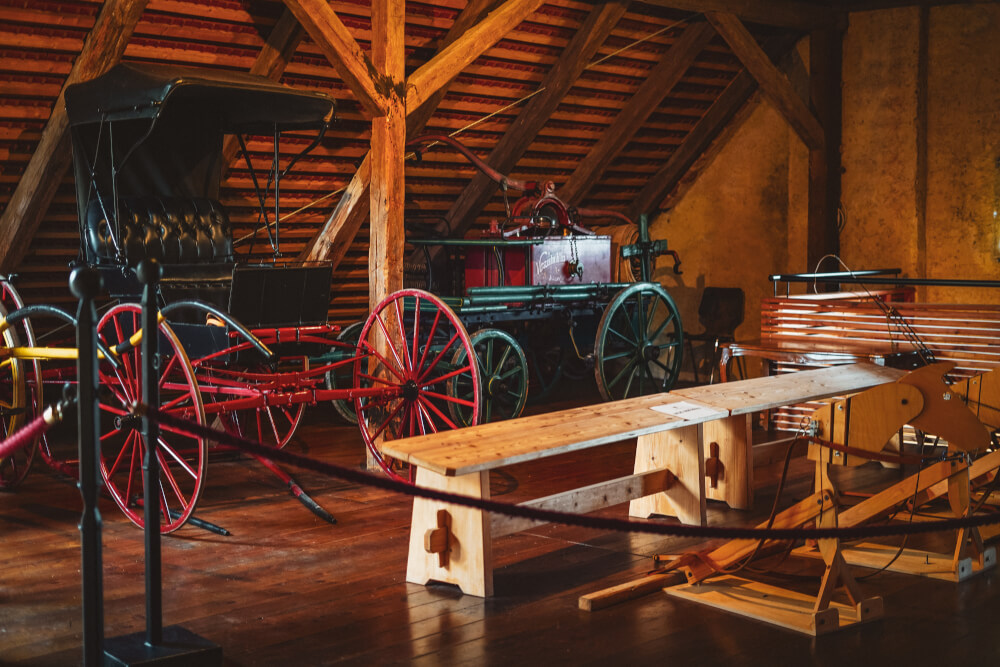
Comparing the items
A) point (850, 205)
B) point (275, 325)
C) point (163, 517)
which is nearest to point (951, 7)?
point (850, 205)

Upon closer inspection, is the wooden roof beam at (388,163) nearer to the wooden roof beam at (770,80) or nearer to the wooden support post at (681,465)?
the wooden support post at (681,465)

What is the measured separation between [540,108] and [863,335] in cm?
290

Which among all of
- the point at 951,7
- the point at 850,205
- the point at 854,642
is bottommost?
the point at 854,642

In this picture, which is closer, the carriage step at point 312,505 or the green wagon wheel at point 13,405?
the carriage step at point 312,505

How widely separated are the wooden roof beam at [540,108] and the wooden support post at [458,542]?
14.9 feet

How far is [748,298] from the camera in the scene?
9289 mm

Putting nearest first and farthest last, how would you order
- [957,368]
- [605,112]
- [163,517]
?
[163,517] → [957,368] → [605,112]

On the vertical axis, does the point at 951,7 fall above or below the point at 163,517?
above

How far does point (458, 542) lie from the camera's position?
3711 mm

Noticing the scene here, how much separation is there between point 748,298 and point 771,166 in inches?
44.2

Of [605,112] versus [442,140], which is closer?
[442,140]

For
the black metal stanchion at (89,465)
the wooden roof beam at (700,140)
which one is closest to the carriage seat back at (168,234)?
the black metal stanchion at (89,465)

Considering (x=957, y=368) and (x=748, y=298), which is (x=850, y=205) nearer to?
(x=748, y=298)

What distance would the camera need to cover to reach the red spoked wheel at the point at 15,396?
4.93 metres
